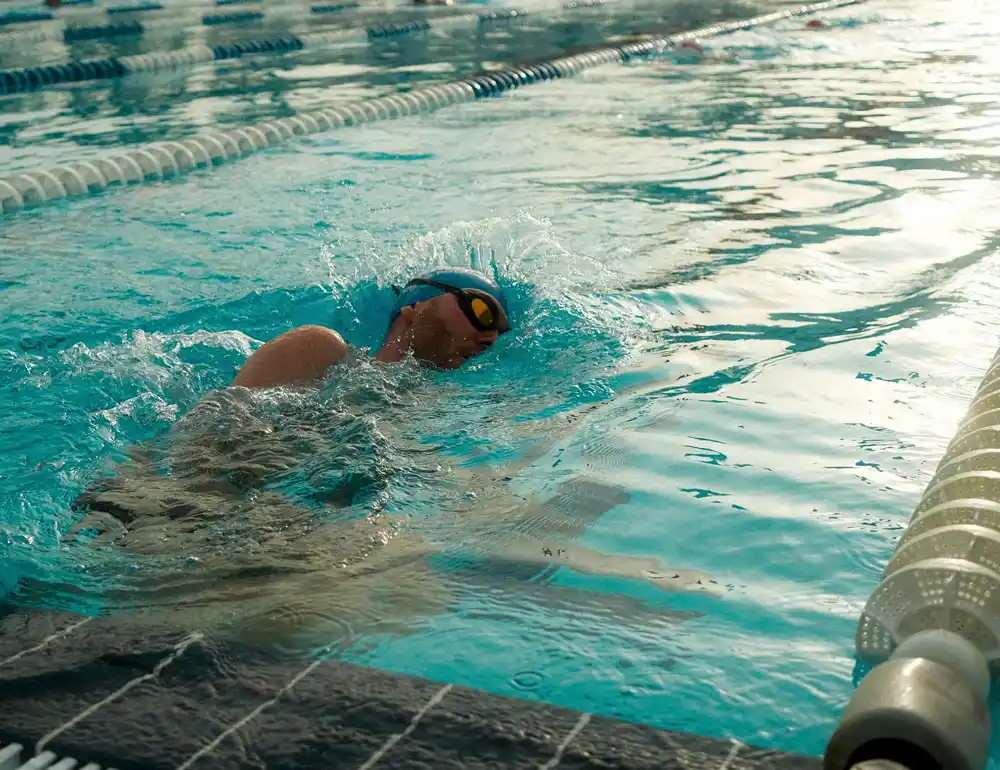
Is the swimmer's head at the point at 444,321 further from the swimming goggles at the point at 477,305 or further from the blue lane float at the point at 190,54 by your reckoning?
the blue lane float at the point at 190,54

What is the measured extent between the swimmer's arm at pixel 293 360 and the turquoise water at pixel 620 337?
0.91 ft

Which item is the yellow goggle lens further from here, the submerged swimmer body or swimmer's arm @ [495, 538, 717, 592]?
swimmer's arm @ [495, 538, 717, 592]

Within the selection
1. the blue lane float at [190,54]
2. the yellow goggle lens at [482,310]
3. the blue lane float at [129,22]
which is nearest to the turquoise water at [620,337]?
the yellow goggle lens at [482,310]

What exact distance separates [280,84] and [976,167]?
22.8ft

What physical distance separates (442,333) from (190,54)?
10360 mm

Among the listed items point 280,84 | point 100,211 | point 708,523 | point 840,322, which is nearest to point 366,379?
point 708,523

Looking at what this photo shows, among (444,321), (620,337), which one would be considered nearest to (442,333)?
(444,321)

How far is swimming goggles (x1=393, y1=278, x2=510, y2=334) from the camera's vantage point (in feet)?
12.4

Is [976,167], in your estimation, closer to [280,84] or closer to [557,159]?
[557,159]

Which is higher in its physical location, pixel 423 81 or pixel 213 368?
pixel 423 81

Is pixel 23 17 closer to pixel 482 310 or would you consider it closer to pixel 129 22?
pixel 129 22

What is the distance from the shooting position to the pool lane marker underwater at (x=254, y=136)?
680 centimetres

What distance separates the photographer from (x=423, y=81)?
11148 millimetres

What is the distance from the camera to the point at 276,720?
194cm
